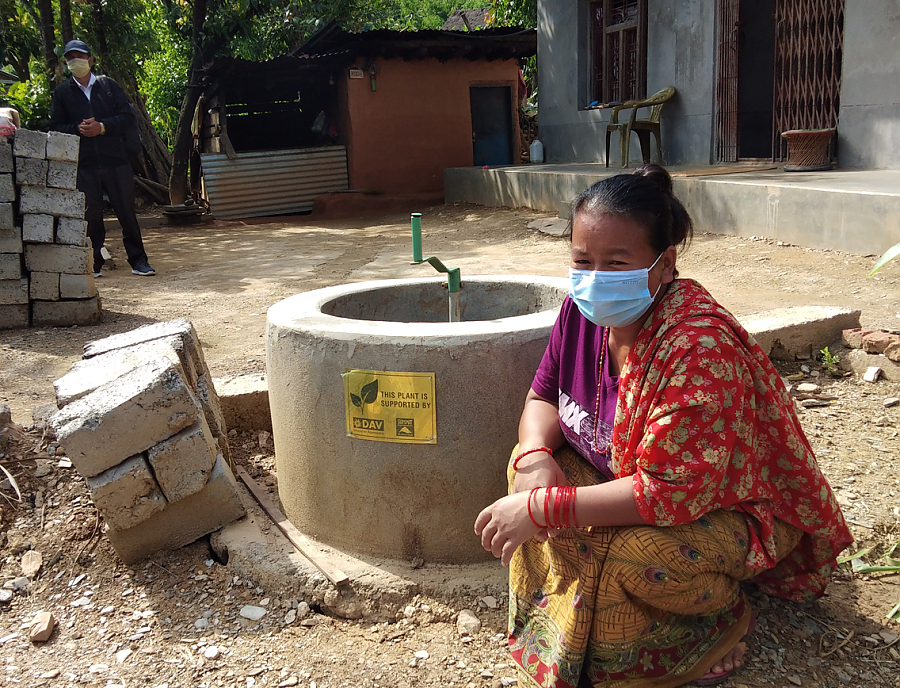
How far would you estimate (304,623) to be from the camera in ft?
7.15

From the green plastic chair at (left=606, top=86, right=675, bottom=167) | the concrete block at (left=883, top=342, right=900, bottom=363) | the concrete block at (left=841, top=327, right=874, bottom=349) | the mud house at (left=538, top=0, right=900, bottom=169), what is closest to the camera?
the concrete block at (left=883, top=342, right=900, bottom=363)

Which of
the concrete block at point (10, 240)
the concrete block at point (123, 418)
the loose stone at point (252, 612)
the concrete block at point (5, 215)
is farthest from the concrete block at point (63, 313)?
the loose stone at point (252, 612)

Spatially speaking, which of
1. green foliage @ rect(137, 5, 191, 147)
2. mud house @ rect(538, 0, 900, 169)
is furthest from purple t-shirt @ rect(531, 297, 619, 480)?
green foliage @ rect(137, 5, 191, 147)

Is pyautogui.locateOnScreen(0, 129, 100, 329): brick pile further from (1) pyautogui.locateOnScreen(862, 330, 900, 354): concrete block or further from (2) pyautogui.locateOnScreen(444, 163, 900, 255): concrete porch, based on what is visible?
(1) pyautogui.locateOnScreen(862, 330, 900, 354): concrete block

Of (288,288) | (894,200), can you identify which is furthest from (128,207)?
(894,200)

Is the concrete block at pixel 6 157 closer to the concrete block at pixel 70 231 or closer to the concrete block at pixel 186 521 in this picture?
the concrete block at pixel 70 231

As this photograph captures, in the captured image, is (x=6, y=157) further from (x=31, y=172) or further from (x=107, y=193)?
(x=107, y=193)

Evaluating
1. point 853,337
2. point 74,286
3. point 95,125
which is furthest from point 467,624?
point 95,125

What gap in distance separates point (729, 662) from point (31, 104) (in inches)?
469

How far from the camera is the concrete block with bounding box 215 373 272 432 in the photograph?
331cm

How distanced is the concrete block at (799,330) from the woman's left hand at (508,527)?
234 cm

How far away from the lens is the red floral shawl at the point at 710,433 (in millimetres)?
1497

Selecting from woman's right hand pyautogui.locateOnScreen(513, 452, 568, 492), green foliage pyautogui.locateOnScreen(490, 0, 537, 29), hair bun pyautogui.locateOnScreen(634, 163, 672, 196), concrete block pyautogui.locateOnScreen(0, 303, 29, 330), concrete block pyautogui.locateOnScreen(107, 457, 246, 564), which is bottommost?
concrete block pyautogui.locateOnScreen(107, 457, 246, 564)

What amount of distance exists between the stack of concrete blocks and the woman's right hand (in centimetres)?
104
